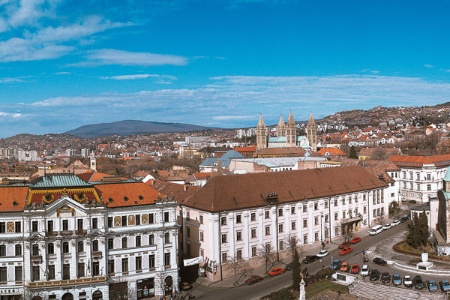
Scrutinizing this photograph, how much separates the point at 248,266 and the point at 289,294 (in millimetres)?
14455

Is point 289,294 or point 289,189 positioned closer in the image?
point 289,294

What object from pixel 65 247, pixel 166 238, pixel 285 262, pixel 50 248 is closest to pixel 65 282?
pixel 65 247

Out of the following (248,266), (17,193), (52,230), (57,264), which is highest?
(17,193)

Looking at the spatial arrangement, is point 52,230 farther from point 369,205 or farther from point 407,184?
point 407,184

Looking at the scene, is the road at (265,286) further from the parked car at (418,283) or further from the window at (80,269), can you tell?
the window at (80,269)

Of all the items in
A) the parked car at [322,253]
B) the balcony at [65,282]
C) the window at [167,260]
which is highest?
the window at [167,260]

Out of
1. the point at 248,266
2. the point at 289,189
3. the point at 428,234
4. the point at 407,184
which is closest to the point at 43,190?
the point at 248,266

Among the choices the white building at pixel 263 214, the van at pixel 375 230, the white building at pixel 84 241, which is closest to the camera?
the white building at pixel 84 241

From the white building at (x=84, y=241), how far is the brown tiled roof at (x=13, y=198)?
92 millimetres

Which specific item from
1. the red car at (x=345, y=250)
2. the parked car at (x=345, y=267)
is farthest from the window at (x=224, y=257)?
the red car at (x=345, y=250)

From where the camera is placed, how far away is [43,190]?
50781 mm

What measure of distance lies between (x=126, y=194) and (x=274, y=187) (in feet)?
73.0

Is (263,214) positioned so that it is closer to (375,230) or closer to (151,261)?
(151,261)

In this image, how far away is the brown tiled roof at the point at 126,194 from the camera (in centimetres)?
5325
